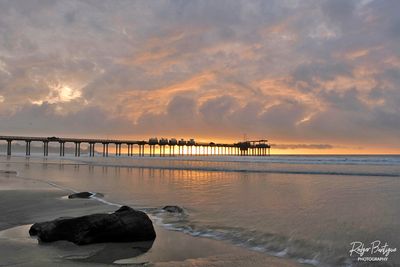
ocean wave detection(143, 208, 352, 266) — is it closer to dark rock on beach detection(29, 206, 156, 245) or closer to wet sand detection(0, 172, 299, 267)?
wet sand detection(0, 172, 299, 267)

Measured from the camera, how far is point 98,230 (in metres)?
7.71

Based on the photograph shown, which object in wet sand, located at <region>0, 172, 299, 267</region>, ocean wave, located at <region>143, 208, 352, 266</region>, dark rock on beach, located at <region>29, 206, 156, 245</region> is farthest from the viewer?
dark rock on beach, located at <region>29, 206, 156, 245</region>

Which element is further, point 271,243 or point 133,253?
point 271,243

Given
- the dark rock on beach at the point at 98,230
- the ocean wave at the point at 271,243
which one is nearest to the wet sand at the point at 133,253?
the dark rock on beach at the point at 98,230

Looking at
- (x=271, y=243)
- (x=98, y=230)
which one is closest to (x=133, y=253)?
(x=98, y=230)

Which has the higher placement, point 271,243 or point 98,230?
point 98,230

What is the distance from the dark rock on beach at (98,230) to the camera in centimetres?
766

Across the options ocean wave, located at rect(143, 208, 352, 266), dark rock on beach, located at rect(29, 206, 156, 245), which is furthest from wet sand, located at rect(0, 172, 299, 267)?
ocean wave, located at rect(143, 208, 352, 266)

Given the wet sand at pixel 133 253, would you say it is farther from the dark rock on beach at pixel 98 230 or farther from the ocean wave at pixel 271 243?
the ocean wave at pixel 271 243

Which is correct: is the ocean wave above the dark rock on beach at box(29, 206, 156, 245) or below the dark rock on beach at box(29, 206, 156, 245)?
below

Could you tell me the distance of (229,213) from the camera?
1130 centimetres

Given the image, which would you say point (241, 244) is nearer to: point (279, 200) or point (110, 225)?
point (110, 225)

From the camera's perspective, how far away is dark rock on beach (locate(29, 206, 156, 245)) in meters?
7.66

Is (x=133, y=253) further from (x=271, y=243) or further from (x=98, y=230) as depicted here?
(x=271, y=243)
